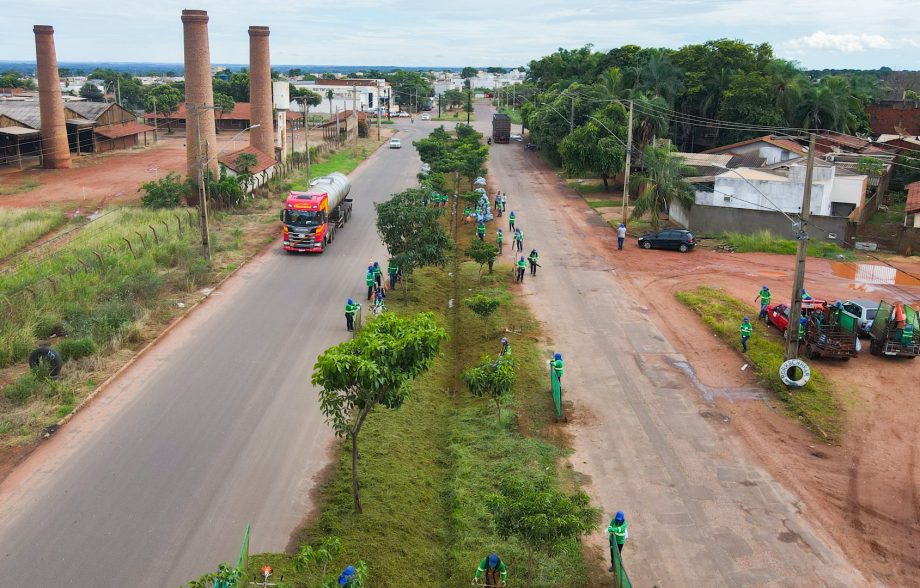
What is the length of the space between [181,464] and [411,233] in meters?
12.6

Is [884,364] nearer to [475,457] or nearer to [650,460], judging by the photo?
[650,460]

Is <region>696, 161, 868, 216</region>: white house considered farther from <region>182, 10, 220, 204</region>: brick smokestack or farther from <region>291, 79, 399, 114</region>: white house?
<region>291, 79, 399, 114</region>: white house

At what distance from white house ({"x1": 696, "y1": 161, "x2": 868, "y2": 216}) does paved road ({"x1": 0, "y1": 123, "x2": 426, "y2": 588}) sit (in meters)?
22.1

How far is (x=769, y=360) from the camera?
21.8 meters

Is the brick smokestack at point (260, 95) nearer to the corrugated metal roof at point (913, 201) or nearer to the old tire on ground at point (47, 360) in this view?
the old tire on ground at point (47, 360)

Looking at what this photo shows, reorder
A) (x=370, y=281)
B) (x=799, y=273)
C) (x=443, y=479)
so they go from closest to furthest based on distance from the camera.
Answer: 1. (x=443, y=479)
2. (x=799, y=273)
3. (x=370, y=281)

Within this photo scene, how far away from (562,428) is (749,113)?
51.6 m

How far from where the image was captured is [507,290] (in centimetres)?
2855

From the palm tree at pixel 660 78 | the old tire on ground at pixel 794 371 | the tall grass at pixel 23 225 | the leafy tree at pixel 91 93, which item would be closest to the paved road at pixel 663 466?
the old tire on ground at pixel 794 371

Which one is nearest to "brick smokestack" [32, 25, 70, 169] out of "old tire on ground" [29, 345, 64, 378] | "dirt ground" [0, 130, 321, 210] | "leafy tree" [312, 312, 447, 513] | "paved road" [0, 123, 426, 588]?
"dirt ground" [0, 130, 321, 210]

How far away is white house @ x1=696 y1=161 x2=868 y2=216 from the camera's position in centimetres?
3716

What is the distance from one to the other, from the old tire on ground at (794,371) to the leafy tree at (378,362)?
1110 centimetres

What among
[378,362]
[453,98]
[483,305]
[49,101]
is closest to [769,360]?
[483,305]

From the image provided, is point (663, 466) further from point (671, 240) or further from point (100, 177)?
point (100, 177)
